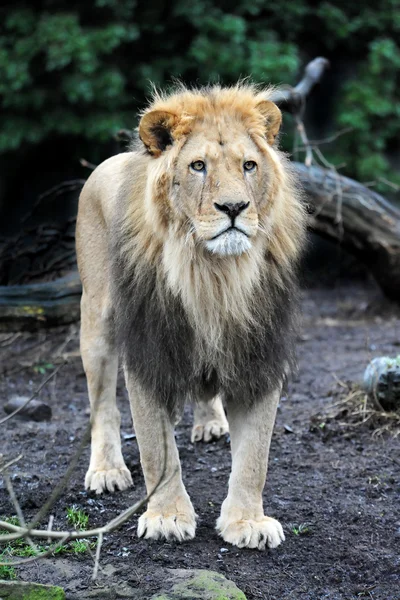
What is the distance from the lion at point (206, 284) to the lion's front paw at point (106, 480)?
555 millimetres

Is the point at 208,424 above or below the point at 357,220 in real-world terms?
below

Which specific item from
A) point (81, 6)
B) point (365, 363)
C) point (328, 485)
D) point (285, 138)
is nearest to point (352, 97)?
point (285, 138)

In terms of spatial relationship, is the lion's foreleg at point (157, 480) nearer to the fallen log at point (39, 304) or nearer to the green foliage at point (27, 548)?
the green foliage at point (27, 548)

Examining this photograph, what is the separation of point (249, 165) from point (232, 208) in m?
0.25

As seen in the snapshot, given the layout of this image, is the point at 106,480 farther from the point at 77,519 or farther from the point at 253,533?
the point at 253,533

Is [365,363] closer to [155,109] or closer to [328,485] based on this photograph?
[328,485]

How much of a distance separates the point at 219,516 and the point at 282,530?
28 centimetres

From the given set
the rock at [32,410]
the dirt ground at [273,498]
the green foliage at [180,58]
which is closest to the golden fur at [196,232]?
the dirt ground at [273,498]

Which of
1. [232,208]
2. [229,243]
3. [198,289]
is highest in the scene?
[232,208]

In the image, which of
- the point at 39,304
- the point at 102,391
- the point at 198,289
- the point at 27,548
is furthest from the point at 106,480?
the point at 39,304

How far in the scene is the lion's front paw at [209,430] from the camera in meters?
4.64

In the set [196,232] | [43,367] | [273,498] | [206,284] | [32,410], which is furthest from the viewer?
[43,367]

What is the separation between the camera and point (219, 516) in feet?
11.8

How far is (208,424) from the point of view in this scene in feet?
15.3
